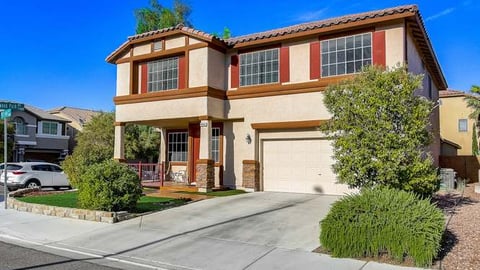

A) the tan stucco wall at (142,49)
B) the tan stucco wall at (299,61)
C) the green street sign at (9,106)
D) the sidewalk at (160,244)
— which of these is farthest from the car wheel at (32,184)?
the tan stucco wall at (299,61)

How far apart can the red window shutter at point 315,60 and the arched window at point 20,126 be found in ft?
118

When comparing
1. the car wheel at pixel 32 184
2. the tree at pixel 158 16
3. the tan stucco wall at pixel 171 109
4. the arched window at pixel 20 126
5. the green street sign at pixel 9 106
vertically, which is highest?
the tree at pixel 158 16

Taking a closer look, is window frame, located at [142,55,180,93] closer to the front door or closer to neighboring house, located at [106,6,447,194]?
neighboring house, located at [106,6,447,194]

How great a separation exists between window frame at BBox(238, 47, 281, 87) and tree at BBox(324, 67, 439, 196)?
683 cm

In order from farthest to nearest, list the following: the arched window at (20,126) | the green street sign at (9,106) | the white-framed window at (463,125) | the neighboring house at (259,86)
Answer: the arched window at (20,126) < the white-framed window at (463,125) < the neighboring house at (259,86) < the green street sign at (9,106)

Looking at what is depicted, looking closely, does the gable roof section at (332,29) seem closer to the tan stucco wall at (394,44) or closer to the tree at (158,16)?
the tan stucco wall at (394,44)

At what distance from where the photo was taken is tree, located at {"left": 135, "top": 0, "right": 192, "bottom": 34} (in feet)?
105

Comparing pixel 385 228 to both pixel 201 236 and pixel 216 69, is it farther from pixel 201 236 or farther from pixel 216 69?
pixel 216 69

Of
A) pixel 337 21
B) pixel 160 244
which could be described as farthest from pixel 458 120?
pixel 160 244

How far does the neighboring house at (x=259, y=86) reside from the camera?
15.5 metres

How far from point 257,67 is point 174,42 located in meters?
3.91

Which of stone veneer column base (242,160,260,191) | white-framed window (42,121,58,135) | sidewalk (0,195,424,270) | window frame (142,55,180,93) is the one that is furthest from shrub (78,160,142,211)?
white-framed window (42,121,58,135)

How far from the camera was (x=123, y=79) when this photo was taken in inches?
797

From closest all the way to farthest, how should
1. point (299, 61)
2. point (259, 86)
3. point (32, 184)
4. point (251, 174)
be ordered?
point (299, 61)
point (251, 174)
point (259, 86)
point (32, 184)
